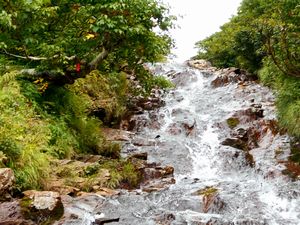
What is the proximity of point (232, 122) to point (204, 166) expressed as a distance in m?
3.45

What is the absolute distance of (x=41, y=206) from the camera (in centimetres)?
616

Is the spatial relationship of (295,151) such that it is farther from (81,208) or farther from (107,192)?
(81,208)

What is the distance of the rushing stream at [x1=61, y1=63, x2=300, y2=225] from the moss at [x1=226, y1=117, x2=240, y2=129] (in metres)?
0.25

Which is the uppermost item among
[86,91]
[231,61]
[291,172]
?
[231,61]

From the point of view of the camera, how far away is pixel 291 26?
10.9m

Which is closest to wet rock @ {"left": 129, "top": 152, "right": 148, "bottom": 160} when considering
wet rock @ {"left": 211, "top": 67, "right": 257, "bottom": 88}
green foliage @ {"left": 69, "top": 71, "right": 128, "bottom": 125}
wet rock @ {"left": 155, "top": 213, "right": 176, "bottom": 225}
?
green foliage @ {"left": 69, "top": 71, "right": 128, "bottom": 125}

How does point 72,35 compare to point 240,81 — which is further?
point 240,81

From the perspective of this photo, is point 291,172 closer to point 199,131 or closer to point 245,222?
point 245,222

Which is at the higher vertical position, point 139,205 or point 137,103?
point 137,103

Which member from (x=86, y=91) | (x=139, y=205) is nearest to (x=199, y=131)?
(x=86, y=91)

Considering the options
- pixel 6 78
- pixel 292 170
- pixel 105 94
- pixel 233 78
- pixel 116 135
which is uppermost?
pixel 233 78

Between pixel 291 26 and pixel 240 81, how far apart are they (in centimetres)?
977

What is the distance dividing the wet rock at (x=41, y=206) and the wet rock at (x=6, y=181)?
0.88 ft

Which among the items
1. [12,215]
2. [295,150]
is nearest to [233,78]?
[295,150]
